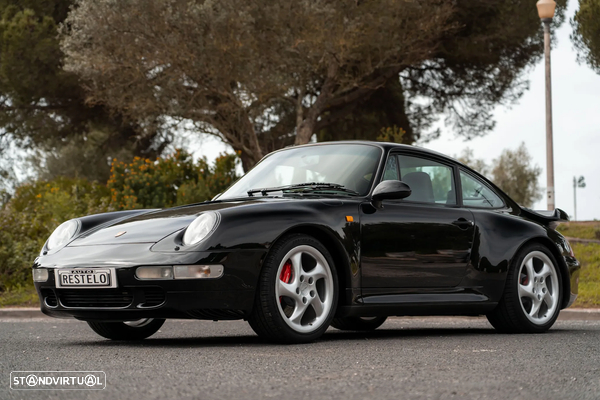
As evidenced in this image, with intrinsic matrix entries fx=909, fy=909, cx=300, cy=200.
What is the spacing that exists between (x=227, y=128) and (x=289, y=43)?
3.06m

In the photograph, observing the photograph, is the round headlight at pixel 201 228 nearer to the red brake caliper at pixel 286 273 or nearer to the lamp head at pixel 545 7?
the red brake caliper at pixel 286 273

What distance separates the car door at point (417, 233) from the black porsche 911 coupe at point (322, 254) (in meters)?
0.01

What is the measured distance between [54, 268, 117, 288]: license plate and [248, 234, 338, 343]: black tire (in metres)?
0.93

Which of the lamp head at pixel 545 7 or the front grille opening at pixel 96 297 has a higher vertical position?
the lamp head at pixel 545 7

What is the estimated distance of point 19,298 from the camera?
12.5m

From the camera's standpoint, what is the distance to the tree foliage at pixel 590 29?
22.1 metres

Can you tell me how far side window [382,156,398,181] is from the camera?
23.1 ft

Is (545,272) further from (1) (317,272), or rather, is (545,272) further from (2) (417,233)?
(1) (317,272)

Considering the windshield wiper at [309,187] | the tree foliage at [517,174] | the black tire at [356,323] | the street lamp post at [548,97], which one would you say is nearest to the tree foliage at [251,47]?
the street lamp post at [548,97]

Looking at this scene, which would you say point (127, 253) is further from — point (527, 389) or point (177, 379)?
point (527, 389)

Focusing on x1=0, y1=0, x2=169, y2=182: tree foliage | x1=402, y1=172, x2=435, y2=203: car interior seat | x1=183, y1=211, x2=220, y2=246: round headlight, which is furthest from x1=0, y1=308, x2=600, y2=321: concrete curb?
x1=0, y1=0, x2=169, y2=182: tree foliage

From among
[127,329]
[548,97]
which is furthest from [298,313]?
[548,97]

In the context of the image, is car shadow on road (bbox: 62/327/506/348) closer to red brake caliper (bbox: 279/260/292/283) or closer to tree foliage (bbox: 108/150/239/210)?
red brake caliper (bbox: 279/260/292/283)

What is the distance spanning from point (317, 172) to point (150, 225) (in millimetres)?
1503
